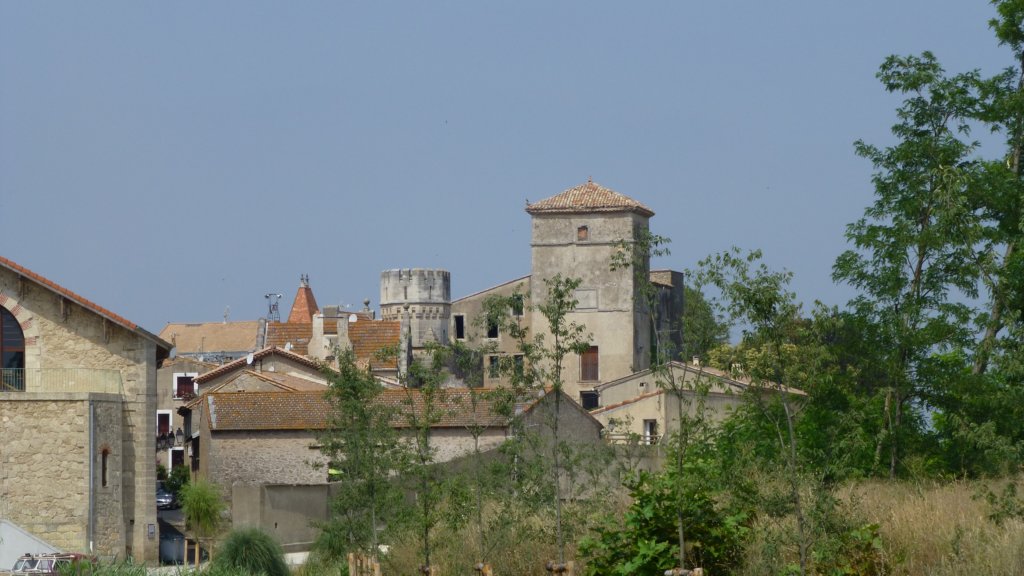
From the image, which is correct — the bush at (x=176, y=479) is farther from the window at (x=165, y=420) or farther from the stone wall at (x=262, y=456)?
the window at (x=165, y=420)

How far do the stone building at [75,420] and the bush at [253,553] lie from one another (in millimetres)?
4914

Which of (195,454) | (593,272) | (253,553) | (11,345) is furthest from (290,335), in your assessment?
(253,553)

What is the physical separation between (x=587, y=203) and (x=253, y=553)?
1538 inches

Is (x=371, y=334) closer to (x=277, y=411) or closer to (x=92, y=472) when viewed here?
(x=277, y=411)

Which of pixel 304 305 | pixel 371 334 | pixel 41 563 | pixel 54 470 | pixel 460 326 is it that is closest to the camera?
pixel 41 563

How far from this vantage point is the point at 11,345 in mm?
32250

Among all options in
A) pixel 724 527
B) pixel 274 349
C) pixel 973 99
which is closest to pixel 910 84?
pixel 973 99

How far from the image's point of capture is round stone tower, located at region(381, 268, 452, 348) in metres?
73.2

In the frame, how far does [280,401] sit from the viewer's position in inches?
1506

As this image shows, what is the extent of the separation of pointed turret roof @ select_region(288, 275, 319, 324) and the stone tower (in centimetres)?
2389

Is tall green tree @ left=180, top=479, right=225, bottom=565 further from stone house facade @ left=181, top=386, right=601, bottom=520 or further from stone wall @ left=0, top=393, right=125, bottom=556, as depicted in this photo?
stone wall @ left=0, top=393, right=125, bottom=556

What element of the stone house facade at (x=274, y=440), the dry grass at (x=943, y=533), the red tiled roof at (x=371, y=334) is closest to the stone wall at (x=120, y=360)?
the stone house facade at (x=274, y=440)

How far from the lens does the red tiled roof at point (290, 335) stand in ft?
205

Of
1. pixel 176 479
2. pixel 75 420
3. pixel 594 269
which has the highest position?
pixel 594 269
